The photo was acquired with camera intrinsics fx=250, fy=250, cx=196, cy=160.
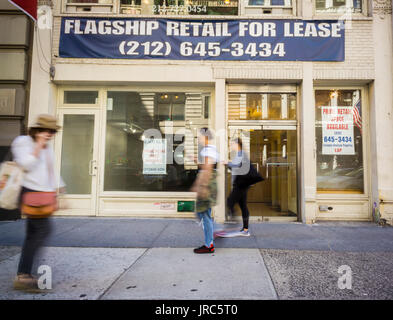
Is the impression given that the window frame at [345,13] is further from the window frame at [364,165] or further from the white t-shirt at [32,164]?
the white t-shirt at [32,164]

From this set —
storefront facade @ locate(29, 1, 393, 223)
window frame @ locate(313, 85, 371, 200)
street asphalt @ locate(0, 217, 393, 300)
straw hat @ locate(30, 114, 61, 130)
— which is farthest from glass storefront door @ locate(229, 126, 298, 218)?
straw hat @ locate(30, 114, 61, 130)

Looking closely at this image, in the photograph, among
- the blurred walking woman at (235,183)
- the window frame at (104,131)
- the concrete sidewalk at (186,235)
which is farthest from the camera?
the window frame at (104,131)

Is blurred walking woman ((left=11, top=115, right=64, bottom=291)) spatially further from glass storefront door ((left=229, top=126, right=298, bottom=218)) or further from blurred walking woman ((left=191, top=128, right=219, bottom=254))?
glass storefront door ((left=229, top=126, right=298, bottom=218))

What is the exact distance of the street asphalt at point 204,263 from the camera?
9.40 feet

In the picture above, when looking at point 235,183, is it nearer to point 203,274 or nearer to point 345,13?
point 203,274

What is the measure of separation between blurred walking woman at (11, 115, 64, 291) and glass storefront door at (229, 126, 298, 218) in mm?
4783

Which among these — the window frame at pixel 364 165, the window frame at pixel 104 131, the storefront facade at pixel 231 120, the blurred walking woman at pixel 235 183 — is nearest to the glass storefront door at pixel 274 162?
the storefront facade at pixel 231 120

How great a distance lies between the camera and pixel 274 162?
267 inches

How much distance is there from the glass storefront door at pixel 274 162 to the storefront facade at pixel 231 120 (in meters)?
0.03

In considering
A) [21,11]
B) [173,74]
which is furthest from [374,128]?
[21,11]

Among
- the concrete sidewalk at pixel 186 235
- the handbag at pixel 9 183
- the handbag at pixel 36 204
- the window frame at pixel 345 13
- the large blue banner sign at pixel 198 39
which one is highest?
the window frame at pixel 345 13

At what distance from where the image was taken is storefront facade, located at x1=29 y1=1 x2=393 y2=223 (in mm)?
6488

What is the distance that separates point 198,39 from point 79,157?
464cm

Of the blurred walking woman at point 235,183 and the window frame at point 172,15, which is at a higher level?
the window frame at point 172,15
